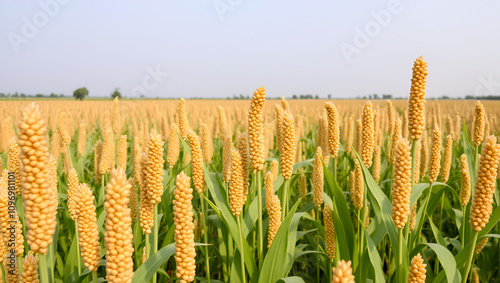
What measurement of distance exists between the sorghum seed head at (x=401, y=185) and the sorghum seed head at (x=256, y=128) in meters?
0.72

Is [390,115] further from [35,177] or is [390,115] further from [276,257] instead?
[35,177]

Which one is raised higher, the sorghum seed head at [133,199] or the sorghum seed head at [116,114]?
the sorghum seed head at [116,114]

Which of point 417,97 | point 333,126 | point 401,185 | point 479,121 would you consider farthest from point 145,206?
point 479,121

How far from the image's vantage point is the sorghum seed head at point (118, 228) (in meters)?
1.08

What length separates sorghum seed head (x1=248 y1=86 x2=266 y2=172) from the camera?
1.89 metres

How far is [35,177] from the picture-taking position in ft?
3.56

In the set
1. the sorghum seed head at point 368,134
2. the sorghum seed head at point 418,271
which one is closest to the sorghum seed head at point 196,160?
the sorghum seed head at point 368,134

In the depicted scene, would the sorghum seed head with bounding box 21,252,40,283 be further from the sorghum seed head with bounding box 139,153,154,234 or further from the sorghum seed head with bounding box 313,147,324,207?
the sorghum seed head with bounding box 313,147,324,207

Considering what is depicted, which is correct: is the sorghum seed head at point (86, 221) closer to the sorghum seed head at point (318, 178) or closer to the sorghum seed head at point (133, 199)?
the sorghum seed head at point (133, 199)

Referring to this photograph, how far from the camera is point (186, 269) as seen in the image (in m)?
1.34

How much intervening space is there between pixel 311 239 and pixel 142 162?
2.34 m

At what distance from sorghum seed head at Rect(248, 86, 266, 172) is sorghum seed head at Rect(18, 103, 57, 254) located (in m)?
1.06

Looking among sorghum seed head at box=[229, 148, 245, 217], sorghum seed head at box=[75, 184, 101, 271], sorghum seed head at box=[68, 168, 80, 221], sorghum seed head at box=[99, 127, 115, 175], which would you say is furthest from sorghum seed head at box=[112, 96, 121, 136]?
sorghum seed head at box=[75, 184, 101, 271]

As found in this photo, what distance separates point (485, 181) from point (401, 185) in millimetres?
476
